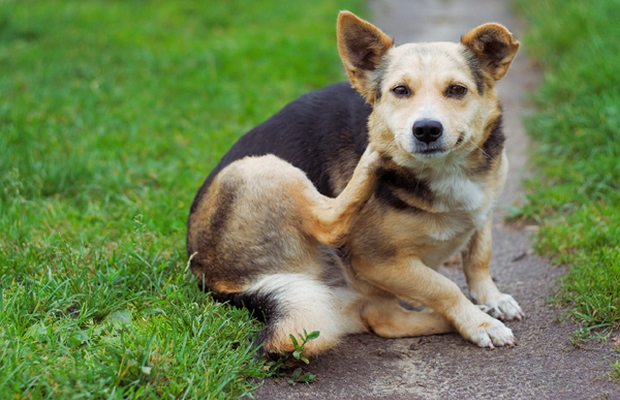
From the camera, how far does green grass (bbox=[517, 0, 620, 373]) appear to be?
3742mm

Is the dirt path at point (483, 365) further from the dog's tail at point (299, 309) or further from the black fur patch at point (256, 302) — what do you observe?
the black fur patch at point (256, 302)

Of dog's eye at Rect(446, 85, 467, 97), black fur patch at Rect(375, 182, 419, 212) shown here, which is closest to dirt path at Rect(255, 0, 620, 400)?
black fur patch at Rect(375, 182, 419, 212)

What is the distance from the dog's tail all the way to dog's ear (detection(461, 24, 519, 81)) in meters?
1.41

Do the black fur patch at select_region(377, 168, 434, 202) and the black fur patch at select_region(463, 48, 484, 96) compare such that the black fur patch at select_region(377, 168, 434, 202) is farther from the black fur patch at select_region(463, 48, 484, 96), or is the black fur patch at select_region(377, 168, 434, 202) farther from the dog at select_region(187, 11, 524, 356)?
the black fur patch at select_region(463, 48, 484, 96)

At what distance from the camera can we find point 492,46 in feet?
11.6

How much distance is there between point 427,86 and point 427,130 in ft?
0.93

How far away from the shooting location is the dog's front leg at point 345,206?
3.44 meters

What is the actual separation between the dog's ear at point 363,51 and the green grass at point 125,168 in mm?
1353

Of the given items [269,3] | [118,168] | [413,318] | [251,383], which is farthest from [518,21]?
[251,383]

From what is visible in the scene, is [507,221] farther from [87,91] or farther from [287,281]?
[87,91]

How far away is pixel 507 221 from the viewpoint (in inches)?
201

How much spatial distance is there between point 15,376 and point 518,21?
29.4 ft

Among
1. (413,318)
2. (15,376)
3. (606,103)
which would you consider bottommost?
(413,318)

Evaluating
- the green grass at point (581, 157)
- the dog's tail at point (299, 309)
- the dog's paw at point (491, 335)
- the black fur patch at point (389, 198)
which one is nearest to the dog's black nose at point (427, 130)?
the black fur patch at point (389, 198)
